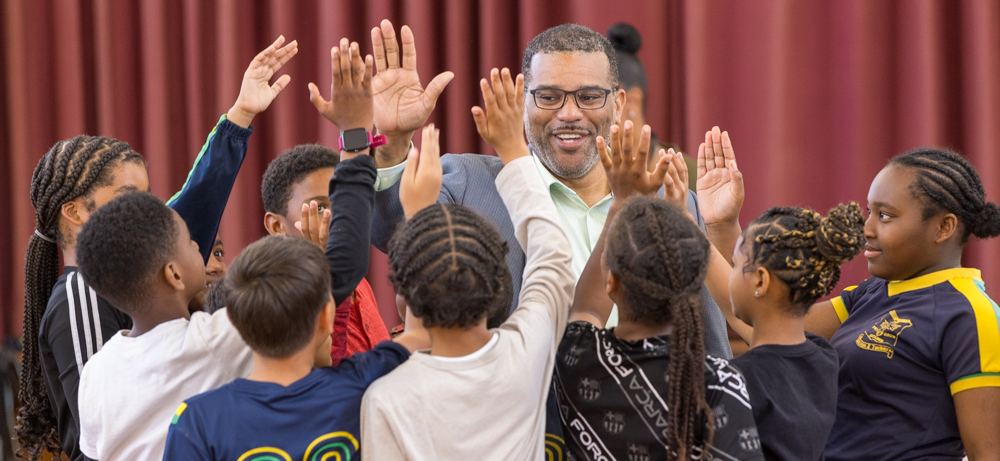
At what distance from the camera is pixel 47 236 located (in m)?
1.87

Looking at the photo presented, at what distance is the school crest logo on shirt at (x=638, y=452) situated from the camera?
4.44 feet

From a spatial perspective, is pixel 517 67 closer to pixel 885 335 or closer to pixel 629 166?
pixel 629 166

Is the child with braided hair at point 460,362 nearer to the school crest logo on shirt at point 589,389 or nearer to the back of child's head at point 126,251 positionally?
the school crest logo on shirt at point 589,389

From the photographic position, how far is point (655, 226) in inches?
53.2

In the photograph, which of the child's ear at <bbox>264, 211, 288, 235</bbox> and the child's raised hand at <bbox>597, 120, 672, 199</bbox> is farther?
the child's ear at <bbox>264, 211, 288, 235</bbox>

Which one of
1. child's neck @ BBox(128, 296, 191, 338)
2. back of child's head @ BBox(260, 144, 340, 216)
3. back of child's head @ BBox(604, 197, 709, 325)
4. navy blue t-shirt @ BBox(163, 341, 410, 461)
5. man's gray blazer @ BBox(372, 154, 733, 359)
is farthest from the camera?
Answer: back of child's head @ BBox(260, 144, 340, 216)

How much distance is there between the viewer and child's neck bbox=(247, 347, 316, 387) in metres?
1.29

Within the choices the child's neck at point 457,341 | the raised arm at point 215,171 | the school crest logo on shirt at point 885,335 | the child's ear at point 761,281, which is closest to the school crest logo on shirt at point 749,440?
the child's ear at point 761,281

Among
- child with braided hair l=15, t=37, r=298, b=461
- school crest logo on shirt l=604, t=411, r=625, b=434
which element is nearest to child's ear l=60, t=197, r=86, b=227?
child with braided hair l=15, t=37, r=298, b=461

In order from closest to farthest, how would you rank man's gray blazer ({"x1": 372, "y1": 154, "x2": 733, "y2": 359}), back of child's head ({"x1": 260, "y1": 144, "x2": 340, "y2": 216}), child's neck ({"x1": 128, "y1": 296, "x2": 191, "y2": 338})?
1. child's neck ({"x1": 128, "y1": 296, "x2": 191, "y2": 338})
2. man's gray blazer ({"x1": 372, "y1": 154, "x2": 733, "y2": 359})
3. back of child's head ({"x1": 260, "y1": 144, "x2": 340, "y2": 216})

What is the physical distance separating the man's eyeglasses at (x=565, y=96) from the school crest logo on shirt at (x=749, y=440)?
0.94m

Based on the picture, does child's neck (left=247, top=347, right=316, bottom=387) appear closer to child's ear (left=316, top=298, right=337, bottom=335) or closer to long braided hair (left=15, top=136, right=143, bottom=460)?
child's ear (left=316, top=298, right=337, bottom=335)

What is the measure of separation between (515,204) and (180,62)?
231 centimetres

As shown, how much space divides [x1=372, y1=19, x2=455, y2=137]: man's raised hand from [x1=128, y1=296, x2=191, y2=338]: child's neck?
0.57 metres
